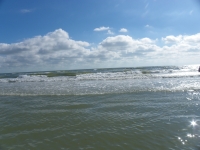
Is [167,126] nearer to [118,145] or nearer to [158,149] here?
[158,149]

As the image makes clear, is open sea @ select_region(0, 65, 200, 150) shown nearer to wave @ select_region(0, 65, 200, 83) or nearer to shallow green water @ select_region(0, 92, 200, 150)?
shallow green water @ select_region(0, 92, 200, 150)

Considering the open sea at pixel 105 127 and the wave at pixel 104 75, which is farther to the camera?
the wave at pixel 104 75

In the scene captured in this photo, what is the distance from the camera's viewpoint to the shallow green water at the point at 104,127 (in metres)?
5.72

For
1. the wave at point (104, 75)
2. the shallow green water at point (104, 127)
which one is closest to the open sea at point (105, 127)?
the shallow green water at point (104, 127)

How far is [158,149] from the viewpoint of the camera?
529 cm

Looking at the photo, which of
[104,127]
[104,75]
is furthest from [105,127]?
[104,75]

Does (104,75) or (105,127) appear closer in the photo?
(105,127)

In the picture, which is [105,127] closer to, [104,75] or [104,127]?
[104,127]

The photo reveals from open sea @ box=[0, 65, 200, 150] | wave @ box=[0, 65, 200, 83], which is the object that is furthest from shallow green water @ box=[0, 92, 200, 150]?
wave @ box=[0, 65, 200, 83]

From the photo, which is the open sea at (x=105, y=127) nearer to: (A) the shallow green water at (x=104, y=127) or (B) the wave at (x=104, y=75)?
(A) the shallow green water at (x=104, y=127)

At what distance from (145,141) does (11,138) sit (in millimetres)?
5207

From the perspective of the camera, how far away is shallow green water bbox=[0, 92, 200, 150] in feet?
18.8

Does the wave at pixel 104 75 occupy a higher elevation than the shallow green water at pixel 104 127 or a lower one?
higher

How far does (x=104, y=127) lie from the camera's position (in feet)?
23.5
